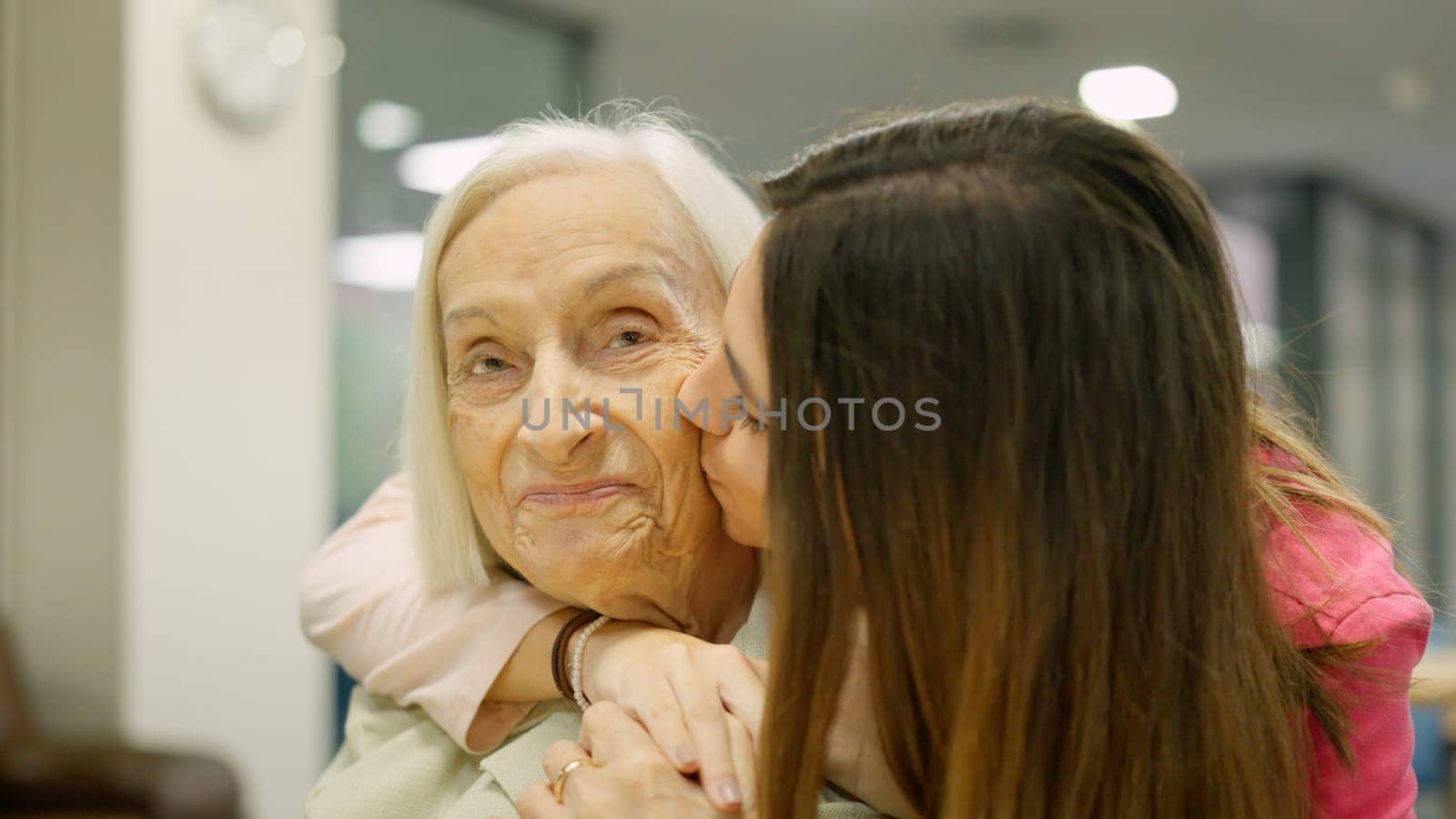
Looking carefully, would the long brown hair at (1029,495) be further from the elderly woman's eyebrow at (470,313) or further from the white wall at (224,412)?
the white wall at (224,412)

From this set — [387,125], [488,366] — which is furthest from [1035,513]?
[387,125]

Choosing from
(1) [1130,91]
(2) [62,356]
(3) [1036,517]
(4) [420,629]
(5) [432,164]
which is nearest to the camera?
(3) [1036,517]

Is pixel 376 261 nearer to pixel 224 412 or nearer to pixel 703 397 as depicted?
pixel 224 412

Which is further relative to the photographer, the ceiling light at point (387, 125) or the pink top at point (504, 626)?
the ceiling light at point (387, 125)

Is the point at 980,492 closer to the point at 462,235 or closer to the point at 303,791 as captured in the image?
the point at 462,235

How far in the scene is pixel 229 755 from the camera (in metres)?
3.47

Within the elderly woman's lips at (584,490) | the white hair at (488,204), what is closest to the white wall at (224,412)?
the white hair at (488,204)

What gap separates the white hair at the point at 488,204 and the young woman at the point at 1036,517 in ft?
0.83

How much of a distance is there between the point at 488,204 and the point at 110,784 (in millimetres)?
2520

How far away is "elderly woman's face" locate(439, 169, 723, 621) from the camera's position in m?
1.06

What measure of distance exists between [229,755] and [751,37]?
3.24 meters

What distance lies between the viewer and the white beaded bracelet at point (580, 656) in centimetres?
110

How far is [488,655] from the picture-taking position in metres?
1.14

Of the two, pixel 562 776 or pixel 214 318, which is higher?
pixel 214 318
